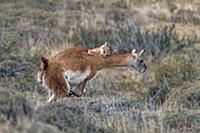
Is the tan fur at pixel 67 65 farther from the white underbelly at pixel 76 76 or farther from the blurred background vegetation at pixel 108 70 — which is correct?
the blurred background vegetation at pixel 108 70

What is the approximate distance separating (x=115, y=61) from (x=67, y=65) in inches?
66.6

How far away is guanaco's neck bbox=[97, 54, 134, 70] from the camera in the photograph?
1393cm

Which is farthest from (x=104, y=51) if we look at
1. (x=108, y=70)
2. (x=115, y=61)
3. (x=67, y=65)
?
(x=108, y=70)

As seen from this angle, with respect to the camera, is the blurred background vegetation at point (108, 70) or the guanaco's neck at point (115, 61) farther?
the guanaco's neck at point (115, 61)

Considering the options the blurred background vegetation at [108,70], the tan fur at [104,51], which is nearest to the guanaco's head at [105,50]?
the tan fur at [104,51]

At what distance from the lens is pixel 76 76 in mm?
13203

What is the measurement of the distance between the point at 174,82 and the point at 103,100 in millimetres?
4628

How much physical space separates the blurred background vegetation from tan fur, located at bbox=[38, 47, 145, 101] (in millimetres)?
347

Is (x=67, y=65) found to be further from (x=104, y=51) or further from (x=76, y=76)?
(x=104, y=51)

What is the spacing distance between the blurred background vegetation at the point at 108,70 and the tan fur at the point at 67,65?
13.7 inches

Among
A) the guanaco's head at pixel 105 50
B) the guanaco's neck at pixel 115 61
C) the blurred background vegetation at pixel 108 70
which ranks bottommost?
the blurred background vegetation at pixel 108 70

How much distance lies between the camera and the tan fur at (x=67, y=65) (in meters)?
12.8

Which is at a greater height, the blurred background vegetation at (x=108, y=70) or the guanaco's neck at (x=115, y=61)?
the guanaco's neck at (x=115, y=61)

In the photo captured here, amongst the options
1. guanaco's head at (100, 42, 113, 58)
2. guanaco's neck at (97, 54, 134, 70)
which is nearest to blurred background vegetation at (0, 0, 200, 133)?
guanaco's neck at (97, 54, 134, 70)
